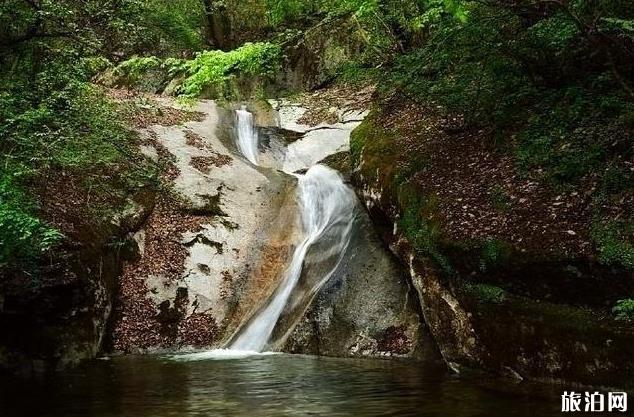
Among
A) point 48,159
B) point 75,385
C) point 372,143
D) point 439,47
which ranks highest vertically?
point 439,47

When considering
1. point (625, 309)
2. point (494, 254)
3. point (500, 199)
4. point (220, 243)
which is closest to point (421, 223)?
point (500, 199)

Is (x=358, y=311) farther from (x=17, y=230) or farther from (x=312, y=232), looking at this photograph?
(x=17, y=230)

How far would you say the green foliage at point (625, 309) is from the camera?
5.92 meters

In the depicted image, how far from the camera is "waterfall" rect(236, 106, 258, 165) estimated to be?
725 inches

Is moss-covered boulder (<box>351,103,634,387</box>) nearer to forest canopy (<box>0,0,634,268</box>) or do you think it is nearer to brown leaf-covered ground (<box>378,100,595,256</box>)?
brown leaf-covered ground (<box>378,100,595,256</box>)

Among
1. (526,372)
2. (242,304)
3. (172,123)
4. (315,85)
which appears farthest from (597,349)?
(315,85)

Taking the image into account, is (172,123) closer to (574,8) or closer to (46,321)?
(46,321)

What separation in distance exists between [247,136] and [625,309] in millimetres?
14737

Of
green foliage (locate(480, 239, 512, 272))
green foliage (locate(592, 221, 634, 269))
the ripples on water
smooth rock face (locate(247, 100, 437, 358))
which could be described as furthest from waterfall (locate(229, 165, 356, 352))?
green foliage (locate(592, 221, 634, 269))

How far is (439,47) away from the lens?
1012 centimetres

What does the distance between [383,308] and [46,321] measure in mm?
5759

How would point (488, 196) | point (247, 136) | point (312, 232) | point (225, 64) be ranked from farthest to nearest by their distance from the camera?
1. point (247, 136)
2. point (312, 232)
3. point (225, 64)
4. point (488, 196)

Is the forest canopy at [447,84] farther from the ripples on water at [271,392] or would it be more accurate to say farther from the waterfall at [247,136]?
the waterfall at [247,136]

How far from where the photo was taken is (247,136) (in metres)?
19.2
